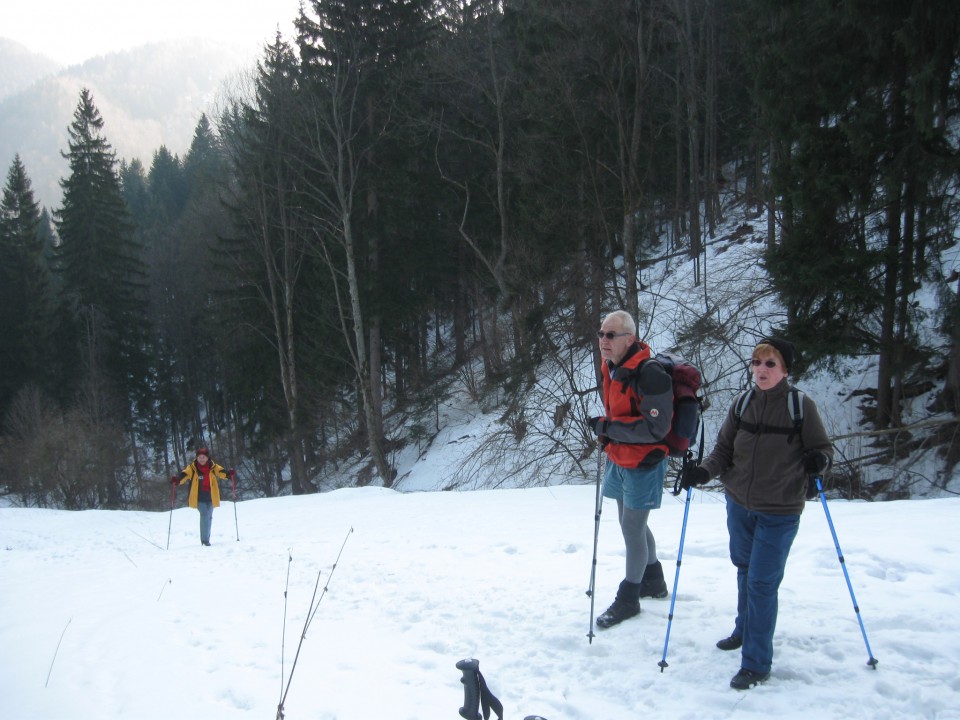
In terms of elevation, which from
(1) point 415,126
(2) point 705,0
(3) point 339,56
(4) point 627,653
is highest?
(2) point 705,0

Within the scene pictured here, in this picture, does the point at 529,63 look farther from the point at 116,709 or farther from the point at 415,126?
the point at 116,709

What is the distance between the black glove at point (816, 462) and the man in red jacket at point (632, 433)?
865 millimetres

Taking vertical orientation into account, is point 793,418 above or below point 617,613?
above

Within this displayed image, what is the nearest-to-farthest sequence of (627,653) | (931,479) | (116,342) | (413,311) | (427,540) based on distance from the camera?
(627,653), (427,540), (931,479), (413,311), (116,342)

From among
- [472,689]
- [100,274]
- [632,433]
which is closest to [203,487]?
[632,433]

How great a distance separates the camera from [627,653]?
416 cm

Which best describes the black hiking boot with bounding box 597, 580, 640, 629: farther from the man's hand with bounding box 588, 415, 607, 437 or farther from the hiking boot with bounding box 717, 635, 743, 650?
the man's hand with bounding box 588, 415, 607, 437

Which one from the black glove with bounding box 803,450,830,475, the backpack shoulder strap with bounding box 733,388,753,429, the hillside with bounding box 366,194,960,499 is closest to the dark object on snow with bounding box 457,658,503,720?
the black glove with bounding box 803,450,830,475

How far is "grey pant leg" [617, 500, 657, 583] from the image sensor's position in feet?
14.6

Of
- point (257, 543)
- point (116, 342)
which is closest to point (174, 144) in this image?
point (116, 342)

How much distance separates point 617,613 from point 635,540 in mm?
533

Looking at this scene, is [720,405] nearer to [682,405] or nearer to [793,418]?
[682,405]

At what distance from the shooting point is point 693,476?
3.92m

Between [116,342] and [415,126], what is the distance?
26494mm
